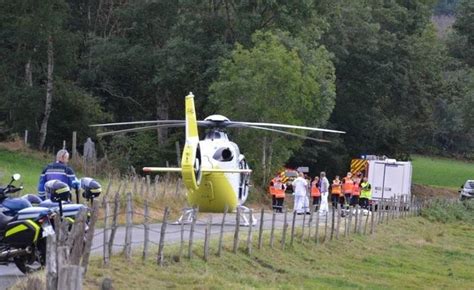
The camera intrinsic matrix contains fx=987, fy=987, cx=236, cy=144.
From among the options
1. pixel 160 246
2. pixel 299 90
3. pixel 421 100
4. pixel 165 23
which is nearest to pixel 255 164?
pixel 299 90

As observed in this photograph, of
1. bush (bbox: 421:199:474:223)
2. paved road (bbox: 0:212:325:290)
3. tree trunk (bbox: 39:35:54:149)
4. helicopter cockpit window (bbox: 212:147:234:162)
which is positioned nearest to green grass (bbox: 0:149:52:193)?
tree trunk (bbox: 39:35:54:149)

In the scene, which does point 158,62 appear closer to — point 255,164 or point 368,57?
point 255,164

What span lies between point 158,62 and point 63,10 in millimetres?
6103

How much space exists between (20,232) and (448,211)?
34784 millimetres

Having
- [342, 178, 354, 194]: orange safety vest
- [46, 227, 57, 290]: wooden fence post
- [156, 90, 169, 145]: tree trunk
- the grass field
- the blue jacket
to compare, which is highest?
[156, 90, 169, 145]: tree trunk

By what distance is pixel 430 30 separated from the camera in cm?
7062

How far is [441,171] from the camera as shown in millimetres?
87438

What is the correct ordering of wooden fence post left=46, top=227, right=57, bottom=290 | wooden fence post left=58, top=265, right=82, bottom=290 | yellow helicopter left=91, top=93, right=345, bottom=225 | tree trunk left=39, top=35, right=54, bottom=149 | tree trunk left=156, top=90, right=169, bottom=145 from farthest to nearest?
tree trunk left=156, top=90, right=169, bottom=145 < tree trunk left=39, top=35, right=54, bottom=149 < yellow helicopter left=91, top=93, right=345, bottom=225 < wooden fence post left=46, top=227, right=57, bottom=290 < wooden fence post left=58, top=265, right=82, bottom=290

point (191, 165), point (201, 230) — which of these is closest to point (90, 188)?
point (191, 165)

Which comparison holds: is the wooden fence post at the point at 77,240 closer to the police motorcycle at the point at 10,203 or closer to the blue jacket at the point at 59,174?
the police motorcycle at the point at 10,203

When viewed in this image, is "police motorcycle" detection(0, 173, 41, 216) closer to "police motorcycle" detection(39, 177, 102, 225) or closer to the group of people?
"police motorcycle" detection(39, 177, 102, 225)

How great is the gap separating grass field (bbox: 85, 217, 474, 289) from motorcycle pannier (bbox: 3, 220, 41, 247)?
3.76 ft

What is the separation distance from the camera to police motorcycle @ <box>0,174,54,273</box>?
15578mm

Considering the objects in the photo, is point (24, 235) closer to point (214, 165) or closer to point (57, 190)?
point (57, 190)
